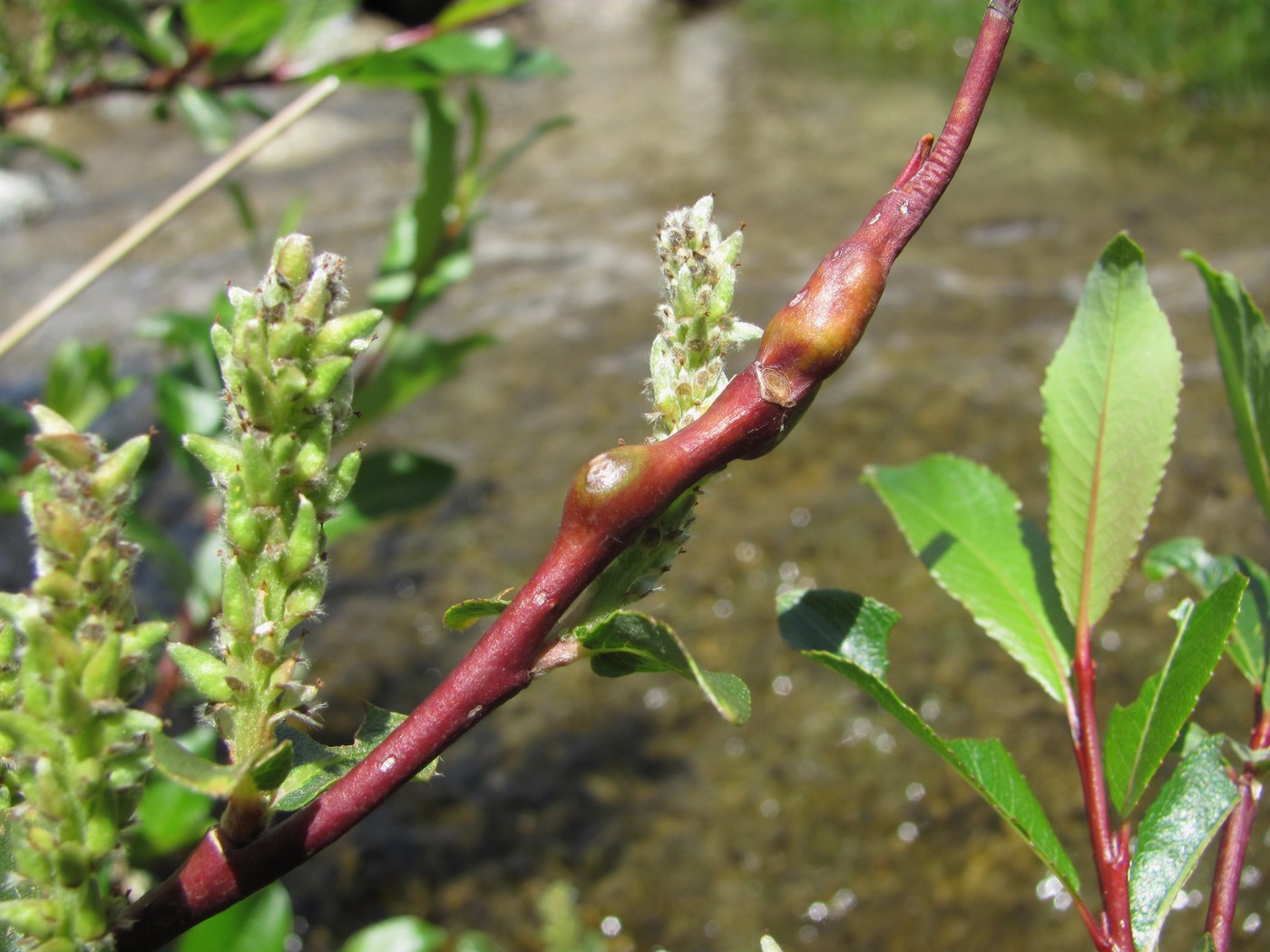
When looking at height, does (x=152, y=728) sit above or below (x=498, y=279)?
above

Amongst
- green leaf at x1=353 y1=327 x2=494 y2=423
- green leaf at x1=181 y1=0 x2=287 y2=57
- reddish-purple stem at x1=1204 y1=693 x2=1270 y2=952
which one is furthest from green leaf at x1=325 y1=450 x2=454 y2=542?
reddish-purple stem at x1=1204 y1=693 x2=1270 y2=952

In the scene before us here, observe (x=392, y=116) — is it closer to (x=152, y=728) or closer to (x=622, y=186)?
(x=622, y=186)

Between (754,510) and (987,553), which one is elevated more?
(987,553)

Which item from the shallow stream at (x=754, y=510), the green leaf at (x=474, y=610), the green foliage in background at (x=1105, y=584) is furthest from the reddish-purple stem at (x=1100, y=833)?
the green leaf at (x=474, y=610)

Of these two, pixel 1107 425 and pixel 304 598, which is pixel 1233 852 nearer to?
pixel 1107 425

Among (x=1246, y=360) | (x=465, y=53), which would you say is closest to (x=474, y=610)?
(x=1246, y=360)

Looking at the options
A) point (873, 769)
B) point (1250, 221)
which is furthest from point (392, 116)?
point (873, 769)
